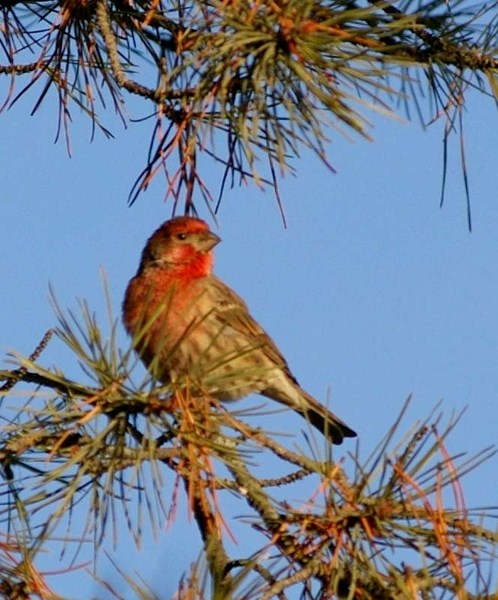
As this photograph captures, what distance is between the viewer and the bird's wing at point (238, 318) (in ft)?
18.8

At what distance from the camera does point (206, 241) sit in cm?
651

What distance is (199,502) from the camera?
11.3 feet

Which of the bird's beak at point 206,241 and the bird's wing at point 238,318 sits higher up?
the bird's beak at point 206,241

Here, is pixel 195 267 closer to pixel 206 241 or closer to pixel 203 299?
pixel 206 241

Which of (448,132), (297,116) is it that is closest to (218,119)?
(297,116)

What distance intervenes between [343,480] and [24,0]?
2501 millimetres

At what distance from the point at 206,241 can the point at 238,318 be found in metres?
0.73

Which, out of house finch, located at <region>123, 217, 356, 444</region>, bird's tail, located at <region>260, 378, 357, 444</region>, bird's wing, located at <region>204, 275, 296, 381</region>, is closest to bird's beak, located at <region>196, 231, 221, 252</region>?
house finch, located at <region>123, 217, 356, 444</region>

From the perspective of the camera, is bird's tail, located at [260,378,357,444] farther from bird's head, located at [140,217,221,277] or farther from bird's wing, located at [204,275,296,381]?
bird's head, located at [140,217,221,277]

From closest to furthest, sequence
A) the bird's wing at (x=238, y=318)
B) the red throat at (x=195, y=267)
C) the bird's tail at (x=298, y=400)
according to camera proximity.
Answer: the bird's wing at (x=238, y=318)
the bird's tail at (x=298, y=400)
the red throat at (x=195, y=267)

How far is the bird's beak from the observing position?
21.3ft

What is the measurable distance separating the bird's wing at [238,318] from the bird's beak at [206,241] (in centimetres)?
14

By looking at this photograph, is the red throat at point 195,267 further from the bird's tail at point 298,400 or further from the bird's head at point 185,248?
the bird's tail at point 298,400

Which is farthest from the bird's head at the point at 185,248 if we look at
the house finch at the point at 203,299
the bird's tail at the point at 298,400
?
the bird's tail at the point at 298,400
